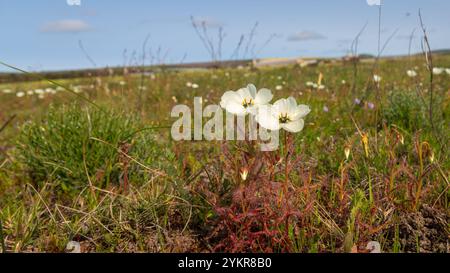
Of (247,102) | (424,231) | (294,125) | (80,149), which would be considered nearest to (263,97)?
(247,102)

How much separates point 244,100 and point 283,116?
0.20 m

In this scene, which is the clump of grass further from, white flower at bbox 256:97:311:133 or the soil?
the soil

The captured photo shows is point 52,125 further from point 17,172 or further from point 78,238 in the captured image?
point 78,238

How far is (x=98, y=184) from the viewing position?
2863 millimetres

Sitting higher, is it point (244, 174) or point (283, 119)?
point (283, 119)

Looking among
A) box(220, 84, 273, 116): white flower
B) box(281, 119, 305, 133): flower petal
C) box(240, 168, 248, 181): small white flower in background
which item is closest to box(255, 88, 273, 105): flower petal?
box(220, 84, 273, 116): white flower

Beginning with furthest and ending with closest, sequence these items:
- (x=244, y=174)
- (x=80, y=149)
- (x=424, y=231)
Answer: (x=80, y=149)
(x=424, y=231)
(x=244, y=174)

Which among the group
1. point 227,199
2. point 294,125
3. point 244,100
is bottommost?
point 227,199

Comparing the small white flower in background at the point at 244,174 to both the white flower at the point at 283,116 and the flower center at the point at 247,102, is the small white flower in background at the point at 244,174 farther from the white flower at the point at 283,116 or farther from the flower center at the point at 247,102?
the flower center at the point at 247,102

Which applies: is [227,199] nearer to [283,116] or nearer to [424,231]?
[283,116]

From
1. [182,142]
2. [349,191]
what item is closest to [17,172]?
[182,142]

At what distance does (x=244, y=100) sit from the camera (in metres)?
1.92

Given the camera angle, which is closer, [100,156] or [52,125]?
[100,156]
